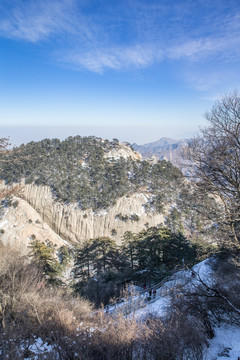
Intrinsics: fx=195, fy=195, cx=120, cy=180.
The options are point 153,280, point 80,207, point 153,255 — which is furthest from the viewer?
point 80,207

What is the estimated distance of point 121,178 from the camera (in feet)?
145

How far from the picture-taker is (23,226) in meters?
35.4

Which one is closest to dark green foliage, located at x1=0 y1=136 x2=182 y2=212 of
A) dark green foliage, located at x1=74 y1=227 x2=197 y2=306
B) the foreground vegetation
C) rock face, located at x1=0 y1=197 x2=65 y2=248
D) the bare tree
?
rock face, located at x1=0 y1=197 x2=65 y2=248

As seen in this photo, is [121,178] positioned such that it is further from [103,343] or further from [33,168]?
[103,343]

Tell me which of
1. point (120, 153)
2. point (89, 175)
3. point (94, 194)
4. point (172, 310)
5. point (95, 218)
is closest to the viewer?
point (172, 310)

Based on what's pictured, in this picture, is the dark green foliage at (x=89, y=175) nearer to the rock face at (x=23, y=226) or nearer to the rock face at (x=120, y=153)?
the rock face at (x=120, y=153)

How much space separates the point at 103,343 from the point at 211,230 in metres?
5.16

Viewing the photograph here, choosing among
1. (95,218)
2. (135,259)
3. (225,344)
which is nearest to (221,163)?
(225,344)

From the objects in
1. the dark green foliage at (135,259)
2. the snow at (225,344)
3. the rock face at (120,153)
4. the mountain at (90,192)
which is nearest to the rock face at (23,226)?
the mountain at (90,192)

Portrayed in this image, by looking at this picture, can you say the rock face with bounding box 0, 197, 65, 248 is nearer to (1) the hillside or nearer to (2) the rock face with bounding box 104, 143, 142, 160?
(1) the hillside

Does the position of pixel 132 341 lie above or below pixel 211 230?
below

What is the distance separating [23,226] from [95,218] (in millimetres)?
13341

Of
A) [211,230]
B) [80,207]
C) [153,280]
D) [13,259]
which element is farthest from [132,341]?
[80,207]

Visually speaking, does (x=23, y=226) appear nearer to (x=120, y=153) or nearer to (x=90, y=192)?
(x=90, y=192)
